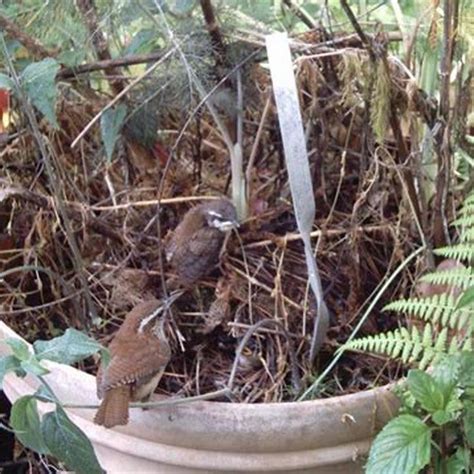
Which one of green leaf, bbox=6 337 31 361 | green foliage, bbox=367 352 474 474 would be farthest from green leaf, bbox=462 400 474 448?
green leaf, bbox=6 337 31 361

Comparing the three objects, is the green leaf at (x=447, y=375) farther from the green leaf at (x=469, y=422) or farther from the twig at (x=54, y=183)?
the twig at (x=54, y=183)

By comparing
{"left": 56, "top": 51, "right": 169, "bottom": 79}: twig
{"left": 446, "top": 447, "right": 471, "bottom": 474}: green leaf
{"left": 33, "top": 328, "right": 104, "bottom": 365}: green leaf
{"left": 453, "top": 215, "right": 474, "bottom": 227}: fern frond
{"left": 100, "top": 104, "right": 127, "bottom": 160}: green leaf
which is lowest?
{"left": 446, "top": 447, "right": 471, "bottom": 474}: green leaf

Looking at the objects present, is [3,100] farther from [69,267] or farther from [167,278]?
[167,278]

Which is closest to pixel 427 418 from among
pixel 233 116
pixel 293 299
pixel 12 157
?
pixel 293 299

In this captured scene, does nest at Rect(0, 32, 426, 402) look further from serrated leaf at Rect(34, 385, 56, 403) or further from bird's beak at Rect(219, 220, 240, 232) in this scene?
serrated leaf at Rect(34, 385, 56, 403)

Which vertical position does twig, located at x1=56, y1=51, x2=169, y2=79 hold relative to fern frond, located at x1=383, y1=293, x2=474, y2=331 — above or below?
above

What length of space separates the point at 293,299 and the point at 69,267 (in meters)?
0.27

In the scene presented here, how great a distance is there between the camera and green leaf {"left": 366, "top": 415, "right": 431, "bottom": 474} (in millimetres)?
855

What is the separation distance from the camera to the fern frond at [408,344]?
93 centimetres

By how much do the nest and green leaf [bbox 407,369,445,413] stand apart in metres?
0.13

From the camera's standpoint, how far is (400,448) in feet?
2.82

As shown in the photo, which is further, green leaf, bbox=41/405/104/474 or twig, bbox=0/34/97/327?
twig, bbox=0/34/97/327

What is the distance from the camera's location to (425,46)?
3.59 feet

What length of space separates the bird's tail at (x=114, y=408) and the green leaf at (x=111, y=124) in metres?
0.29
